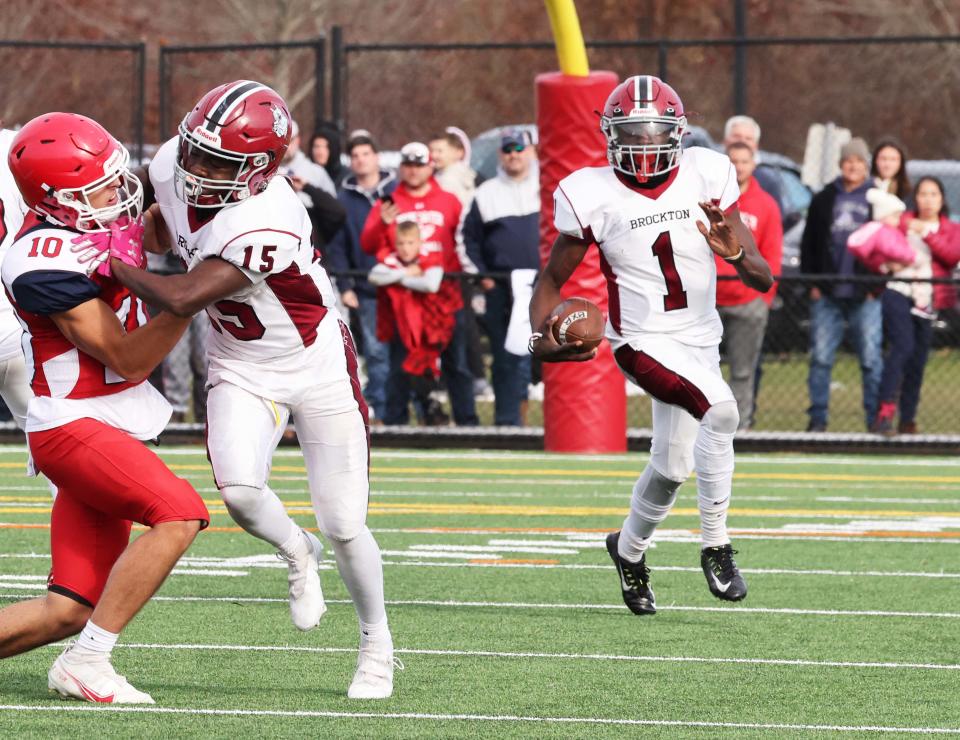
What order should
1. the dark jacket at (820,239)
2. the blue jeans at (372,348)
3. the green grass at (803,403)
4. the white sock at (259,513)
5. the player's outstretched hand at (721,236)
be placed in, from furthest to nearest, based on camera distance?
the green grass at (803,403), the dark jacket at (820,239), the blue jeans at (372,348), the player's outstretched hand at (721,236), the white sock at (259,513)

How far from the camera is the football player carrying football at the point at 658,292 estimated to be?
6.84 metres

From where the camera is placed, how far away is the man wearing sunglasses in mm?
12234

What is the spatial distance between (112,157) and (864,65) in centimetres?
2050

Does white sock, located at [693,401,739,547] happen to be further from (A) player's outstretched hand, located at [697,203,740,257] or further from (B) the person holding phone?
(B) the person holding phone

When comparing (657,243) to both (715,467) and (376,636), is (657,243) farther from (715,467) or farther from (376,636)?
(376,636)

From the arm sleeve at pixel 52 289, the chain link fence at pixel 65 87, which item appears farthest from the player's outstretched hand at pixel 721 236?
the chain link fence at pixel 65 87

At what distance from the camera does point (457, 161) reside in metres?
13.8

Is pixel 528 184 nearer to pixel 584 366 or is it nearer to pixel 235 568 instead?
pixel 584 366

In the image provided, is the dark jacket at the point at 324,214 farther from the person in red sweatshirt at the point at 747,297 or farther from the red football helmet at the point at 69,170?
the red football helmet at the point at 69,170

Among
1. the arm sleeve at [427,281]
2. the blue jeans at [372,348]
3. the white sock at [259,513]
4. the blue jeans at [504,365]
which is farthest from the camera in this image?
the blue jeans at [372,348]

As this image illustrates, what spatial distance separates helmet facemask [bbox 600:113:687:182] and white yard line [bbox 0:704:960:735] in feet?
8.03

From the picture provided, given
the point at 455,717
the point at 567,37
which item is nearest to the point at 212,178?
the point at 455,717

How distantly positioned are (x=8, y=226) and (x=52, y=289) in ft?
7.36

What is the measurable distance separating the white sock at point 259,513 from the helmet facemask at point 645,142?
77.7 inches
